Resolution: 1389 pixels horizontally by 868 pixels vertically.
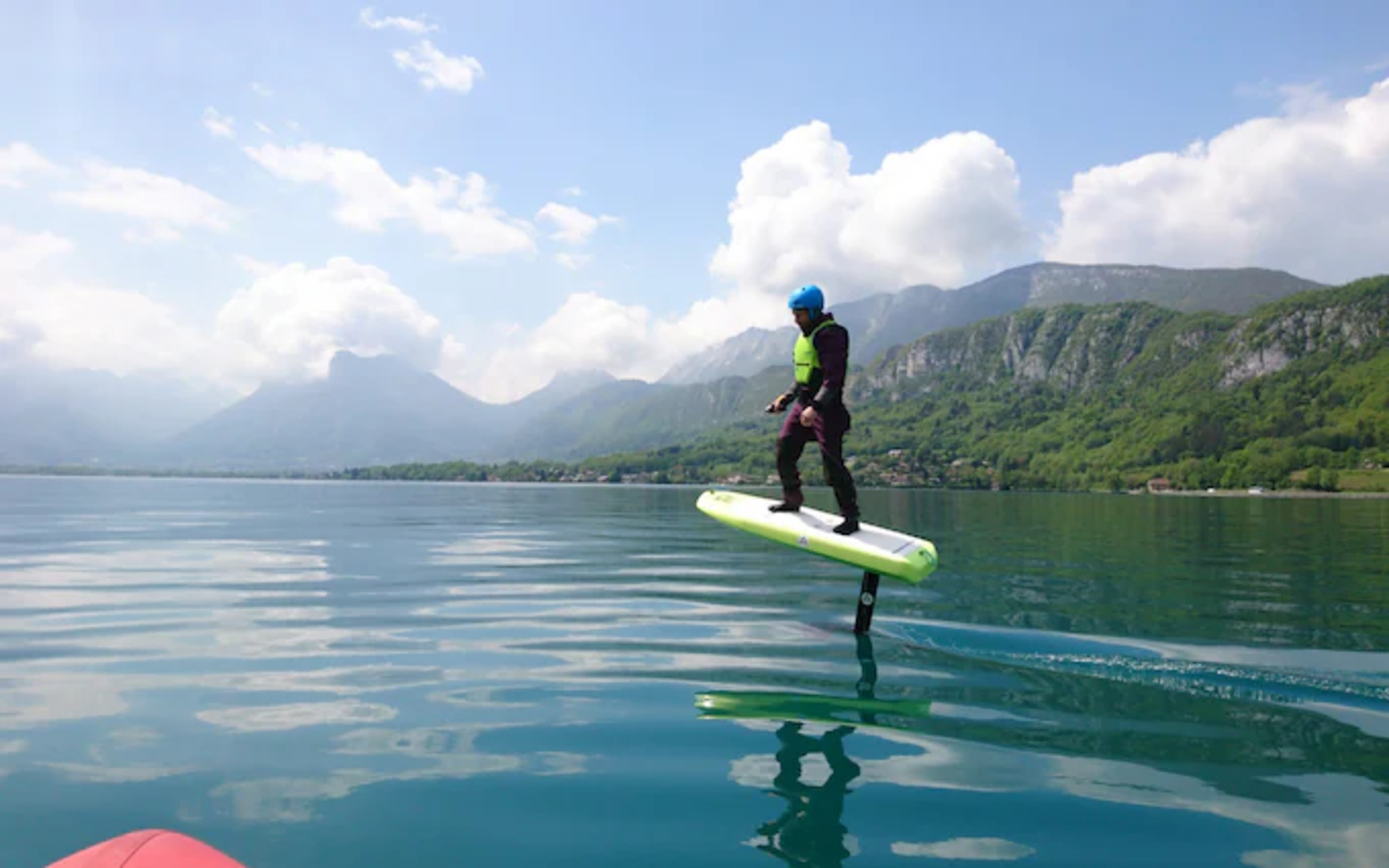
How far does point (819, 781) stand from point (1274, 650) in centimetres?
892

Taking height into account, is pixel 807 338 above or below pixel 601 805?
above

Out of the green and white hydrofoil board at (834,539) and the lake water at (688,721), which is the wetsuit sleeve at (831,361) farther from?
the lake water at (688,721)

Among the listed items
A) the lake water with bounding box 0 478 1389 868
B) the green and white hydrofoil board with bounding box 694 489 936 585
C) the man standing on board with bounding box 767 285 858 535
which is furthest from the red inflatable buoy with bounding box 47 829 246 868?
the green and white hydrofoil board with bounding box 694 489 936 585

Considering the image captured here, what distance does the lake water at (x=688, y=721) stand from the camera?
520cm

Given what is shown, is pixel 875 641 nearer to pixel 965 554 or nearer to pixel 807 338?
pixel 807 338

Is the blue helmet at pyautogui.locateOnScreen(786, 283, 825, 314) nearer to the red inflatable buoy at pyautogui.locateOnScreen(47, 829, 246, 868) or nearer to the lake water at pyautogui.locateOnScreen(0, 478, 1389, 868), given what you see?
the lake water at pyautogui.locateOnScreen(0, 478, 1389, 868)

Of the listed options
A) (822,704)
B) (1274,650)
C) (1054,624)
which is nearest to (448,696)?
(822,704)

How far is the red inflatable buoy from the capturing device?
3.08 meters

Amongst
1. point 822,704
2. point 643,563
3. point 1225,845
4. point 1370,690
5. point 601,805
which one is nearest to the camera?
point 1225,845

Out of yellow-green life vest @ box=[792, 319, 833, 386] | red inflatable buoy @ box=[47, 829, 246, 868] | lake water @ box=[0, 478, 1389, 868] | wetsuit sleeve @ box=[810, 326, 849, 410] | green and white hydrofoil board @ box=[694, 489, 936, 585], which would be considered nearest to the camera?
red inflatable buoy @ box=[47, 829, 246, 868]

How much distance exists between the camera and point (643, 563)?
22.0m

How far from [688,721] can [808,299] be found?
592 cm

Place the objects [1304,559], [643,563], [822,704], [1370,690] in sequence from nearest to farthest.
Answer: [822,704] < [1370,690] < [643,563] < [1304,559]

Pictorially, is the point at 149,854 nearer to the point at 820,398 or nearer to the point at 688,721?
the point at 688,721
